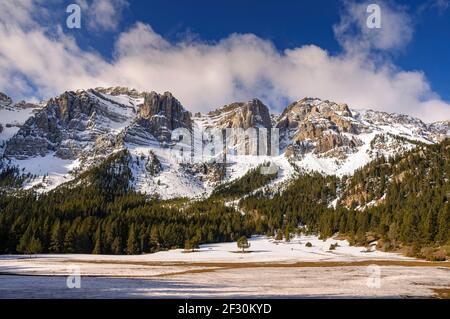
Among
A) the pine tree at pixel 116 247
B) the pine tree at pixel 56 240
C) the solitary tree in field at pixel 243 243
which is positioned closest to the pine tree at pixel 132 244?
the pine tree at pixel 116 247

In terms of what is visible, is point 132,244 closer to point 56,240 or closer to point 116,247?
point 116,247

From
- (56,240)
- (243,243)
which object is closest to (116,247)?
(56,240)

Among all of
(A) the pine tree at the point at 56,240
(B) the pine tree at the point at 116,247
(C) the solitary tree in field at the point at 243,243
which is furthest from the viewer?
(C) the solitary tree in field at the point at 243,243

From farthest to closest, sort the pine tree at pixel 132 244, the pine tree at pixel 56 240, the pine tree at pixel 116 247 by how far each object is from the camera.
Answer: the pine tree at pixel 132 244
the pine tree at pixel 116 247
the pine tree at pixel 56 240

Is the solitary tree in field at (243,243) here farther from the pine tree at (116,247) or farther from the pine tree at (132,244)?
the pine tree at (116,247)

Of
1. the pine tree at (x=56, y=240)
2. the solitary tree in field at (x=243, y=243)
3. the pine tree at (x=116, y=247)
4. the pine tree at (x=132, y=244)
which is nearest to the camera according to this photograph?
the pine tree at (x=56, y=240)

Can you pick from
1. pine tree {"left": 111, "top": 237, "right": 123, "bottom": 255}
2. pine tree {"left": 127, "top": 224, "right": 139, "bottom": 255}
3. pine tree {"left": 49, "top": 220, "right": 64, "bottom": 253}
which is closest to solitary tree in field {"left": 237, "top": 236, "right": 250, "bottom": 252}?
pine tree {"left": 127, "top": 224, "right": 139, "bottom": 255}

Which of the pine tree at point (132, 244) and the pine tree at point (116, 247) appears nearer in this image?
the pine tree at point (116, 247)

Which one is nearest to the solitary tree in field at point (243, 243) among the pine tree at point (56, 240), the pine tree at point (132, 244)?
the pine tree at point (132, 244)

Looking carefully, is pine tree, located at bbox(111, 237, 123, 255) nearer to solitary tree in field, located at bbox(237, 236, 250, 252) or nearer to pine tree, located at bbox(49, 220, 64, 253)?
pine tree, located at bbox(49, 220, 64, 253)

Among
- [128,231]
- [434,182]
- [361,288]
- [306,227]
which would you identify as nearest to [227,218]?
[306,227]
